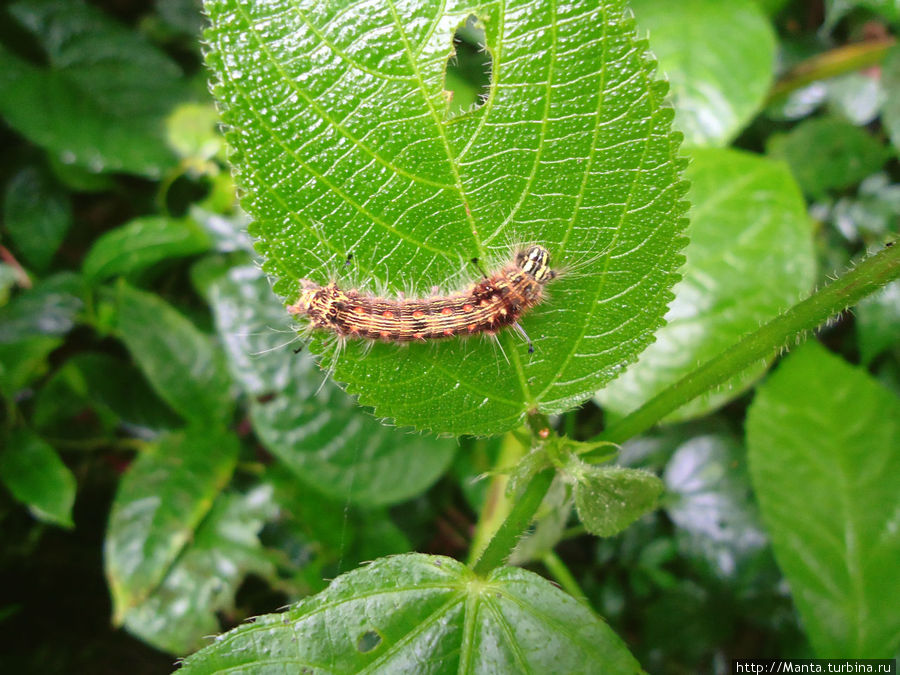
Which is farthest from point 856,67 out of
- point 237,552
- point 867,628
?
point 237,552

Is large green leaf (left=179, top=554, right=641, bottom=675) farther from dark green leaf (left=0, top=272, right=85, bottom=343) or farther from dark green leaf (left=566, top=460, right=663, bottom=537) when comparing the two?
dark green leaf (left=0, top=272, right=85, bottom=343)

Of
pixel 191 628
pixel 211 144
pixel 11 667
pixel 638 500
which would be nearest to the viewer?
pixel 638 500

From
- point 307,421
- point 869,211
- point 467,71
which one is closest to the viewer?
point 307,421

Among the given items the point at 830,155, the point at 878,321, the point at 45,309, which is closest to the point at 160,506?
the point at 45,309

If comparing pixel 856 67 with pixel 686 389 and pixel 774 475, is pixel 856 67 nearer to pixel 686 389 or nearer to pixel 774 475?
pixel 774 475

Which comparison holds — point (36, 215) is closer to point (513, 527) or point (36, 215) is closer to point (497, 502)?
point (497, 502)

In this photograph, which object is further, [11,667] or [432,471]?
[11,667]

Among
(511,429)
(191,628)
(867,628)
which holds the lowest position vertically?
(867,628)

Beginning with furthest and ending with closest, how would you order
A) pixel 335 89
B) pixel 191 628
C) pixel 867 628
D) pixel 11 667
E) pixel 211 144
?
pixel 211 144 → pixel 11 667 → pixel 191 628 → pixel 867 628 → pixel 335 89

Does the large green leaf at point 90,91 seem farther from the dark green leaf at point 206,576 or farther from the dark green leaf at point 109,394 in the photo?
the dark green leaf at point 206,576
